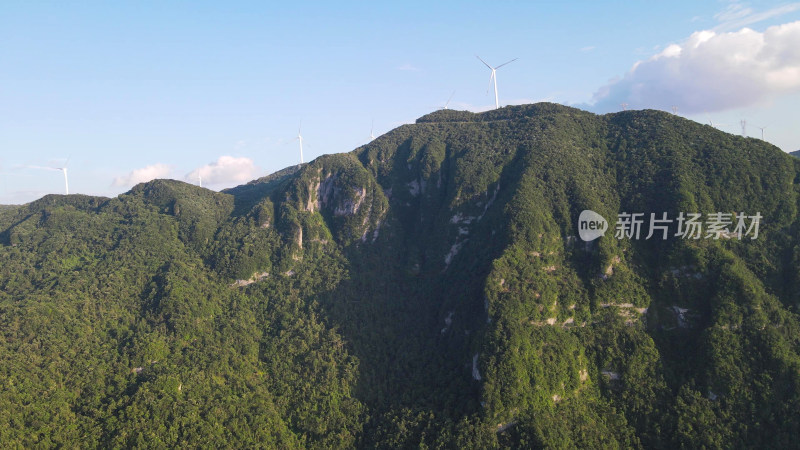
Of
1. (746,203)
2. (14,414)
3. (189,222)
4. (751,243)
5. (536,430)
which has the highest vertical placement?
(189,222)

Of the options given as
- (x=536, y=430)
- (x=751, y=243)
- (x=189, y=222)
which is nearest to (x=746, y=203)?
(x=751, y=243)

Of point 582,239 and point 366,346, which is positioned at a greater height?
point 582,239

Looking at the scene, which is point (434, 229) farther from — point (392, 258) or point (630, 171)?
point (630, 171)

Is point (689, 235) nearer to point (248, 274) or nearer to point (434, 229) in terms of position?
point (434, 229)

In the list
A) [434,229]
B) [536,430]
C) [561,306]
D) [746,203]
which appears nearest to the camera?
[536,430]

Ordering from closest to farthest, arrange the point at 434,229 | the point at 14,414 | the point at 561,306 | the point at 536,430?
1. the point at 14,414
2. the point at 536,430
3. the point at 561,306
4. the point at 434,229

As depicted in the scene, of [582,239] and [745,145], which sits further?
[745,145]
